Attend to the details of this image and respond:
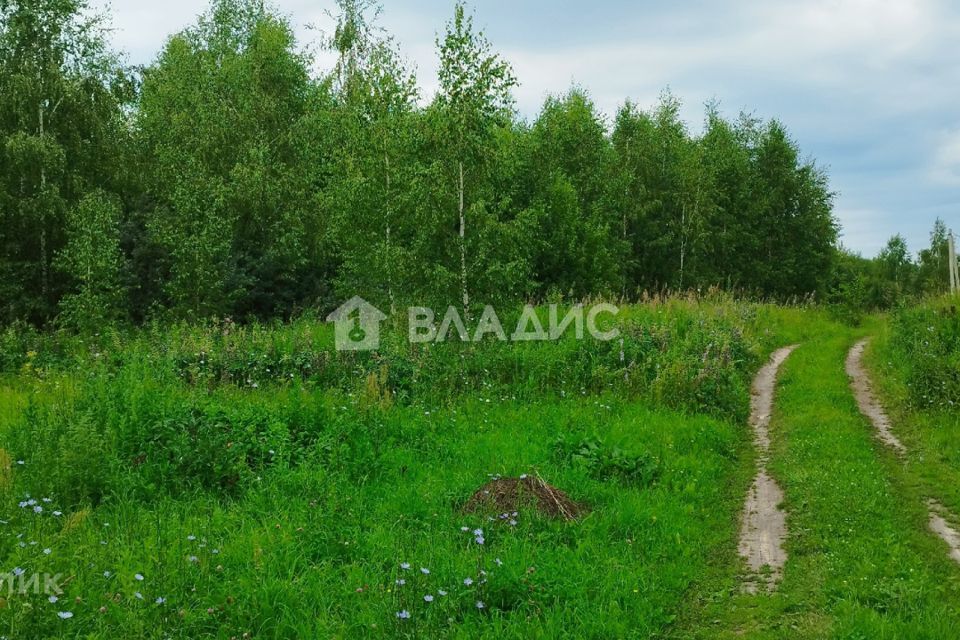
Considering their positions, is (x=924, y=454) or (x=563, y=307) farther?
(x=563, y=307)

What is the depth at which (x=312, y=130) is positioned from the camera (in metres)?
29.9

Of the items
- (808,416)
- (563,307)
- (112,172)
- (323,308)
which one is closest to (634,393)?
(808,416)

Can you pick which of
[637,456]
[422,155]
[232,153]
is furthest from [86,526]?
[232,153]

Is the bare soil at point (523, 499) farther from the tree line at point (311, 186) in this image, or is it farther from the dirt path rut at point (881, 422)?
the tree line at point (311, 186)

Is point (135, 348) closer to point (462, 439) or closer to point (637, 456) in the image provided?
point (462, 439)

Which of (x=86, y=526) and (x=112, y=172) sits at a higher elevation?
(x=112, y=172)

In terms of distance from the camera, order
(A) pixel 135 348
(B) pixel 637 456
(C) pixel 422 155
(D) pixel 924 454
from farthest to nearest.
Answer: (C) pixel 422 155, (A) pixel 135 348, (D) pixel 924 454, (B) pixel 637 456

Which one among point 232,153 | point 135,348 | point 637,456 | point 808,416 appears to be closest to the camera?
point 637,456

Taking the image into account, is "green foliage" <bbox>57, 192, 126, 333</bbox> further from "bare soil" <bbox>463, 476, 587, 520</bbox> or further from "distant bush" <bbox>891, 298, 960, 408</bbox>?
"distant bush" <bbox>891, 298, 960, 408</bbox>

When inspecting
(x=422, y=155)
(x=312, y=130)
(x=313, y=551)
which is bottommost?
(x=313, y=551)

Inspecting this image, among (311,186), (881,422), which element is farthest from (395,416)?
(311,186)

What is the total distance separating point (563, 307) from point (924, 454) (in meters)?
9.35

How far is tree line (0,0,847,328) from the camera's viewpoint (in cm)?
1473

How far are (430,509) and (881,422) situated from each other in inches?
314
